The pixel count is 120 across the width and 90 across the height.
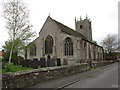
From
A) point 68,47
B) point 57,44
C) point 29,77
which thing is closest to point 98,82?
point 29,77

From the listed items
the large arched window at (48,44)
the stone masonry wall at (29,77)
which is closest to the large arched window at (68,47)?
the large arched window at (48,44)

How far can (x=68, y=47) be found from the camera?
118 ft

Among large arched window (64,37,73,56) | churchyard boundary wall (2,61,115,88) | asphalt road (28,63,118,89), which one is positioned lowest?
asphalt road (28,63,118,89)

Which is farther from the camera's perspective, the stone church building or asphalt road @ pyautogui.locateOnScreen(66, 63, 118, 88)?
the stone church building

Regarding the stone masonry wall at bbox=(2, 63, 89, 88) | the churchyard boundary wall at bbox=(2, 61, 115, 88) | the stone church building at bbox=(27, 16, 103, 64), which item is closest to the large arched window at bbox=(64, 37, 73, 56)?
the stone church building at bbox=(27, 16, 103, 64)

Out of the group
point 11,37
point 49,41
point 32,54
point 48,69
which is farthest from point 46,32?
point 48,69

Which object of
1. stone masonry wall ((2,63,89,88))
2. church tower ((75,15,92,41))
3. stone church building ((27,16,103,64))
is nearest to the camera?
stone masonry wall ((2,63,89,88))

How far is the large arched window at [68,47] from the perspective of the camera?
3557 cm

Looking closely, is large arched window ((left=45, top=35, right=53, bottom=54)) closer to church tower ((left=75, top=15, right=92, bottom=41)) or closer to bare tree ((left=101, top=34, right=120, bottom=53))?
church tower ((left=75, top=15, right=92, bottom=41))

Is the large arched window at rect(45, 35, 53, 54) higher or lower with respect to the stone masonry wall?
higher

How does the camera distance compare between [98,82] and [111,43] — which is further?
[111,43]

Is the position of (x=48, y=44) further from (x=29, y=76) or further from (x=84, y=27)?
(x=29, y=76)

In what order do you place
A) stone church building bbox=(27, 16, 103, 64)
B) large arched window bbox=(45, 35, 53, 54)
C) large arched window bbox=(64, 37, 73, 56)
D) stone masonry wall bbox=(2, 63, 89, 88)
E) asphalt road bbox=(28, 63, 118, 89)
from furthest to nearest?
large arched window bbox=(45, 35, 53, 54)
large arched window bbox=(64, 37, 73, 56)
stone church building bbox=(27, 16, 103, 64)
asphalt road bbox=(28, 63, 118, 89)
stone masonry wall bbox=(2, 63, 89, 88)

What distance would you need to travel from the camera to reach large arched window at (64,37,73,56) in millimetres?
35569
